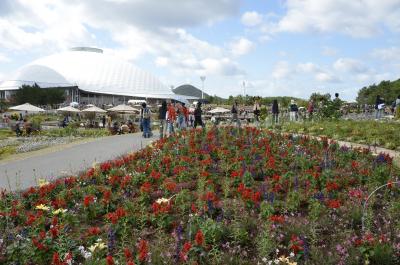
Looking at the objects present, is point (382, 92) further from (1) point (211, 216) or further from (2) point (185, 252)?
(2) point (185, 252)

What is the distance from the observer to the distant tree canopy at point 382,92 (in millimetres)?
65812

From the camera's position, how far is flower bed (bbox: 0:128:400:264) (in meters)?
4.91

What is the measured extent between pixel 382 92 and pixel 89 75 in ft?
233

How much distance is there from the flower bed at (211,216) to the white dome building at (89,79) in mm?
99532

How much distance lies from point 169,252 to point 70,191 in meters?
3.17

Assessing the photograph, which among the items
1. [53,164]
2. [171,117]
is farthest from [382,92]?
[53,164]

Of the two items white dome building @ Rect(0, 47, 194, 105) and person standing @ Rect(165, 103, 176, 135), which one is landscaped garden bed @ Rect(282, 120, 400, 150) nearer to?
person standing @ Rect(165, 103, 176, 135)

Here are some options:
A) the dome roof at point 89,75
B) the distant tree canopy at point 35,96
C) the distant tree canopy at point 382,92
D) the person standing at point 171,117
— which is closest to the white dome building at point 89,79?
the dome roof at point 89,75

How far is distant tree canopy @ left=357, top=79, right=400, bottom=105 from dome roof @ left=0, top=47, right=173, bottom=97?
55016mm

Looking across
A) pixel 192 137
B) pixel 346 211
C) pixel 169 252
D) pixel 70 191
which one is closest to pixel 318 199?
pixel 346 211

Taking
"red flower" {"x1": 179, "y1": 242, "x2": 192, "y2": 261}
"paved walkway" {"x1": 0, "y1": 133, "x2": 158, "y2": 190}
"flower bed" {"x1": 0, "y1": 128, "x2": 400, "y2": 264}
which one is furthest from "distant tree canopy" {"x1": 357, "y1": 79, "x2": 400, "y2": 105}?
"red flower" {"x1": 179, "y1": 242, "x2": 192, "y2": 261}

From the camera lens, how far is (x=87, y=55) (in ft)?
403

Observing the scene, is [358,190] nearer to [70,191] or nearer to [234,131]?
[70,191]

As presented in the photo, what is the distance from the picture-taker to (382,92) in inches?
2694
